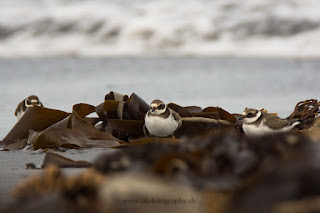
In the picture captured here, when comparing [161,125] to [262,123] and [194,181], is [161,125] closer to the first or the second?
[262,123]

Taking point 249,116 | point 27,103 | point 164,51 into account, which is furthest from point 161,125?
point 164,51

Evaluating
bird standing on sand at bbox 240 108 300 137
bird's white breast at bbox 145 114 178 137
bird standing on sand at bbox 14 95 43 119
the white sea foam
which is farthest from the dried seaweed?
the white sea foam

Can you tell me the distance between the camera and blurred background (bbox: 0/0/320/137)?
252 inches

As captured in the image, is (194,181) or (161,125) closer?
(194,181)

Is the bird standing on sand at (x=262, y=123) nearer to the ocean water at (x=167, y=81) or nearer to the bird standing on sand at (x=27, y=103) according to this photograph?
the ocean water at (x=167, y=81)

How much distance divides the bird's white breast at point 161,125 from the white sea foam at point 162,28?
27.9 ft

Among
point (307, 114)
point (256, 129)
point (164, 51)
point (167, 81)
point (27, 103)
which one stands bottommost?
point (256, 129)

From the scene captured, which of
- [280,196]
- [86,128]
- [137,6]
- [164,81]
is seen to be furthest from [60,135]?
[137,6]

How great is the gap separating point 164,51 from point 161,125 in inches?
361

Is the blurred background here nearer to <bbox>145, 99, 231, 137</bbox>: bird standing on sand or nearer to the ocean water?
the ocean water

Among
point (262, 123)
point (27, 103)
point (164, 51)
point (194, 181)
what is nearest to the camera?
point (194, 181)

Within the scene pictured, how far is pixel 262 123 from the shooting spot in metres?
3.26

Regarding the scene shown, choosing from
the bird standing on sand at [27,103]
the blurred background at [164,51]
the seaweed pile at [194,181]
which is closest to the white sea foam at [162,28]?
the blurred background at [164,51]

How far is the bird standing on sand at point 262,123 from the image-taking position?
2967 millimetres
